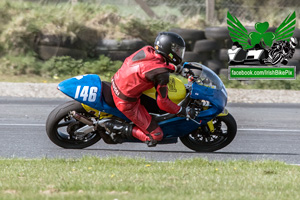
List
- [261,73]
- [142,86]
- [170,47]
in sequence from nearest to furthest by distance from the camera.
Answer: [170,47] → [142,86] → [261,73]

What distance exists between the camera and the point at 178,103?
7.36m

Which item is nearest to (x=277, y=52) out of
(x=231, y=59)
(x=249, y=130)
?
(x=231, y=59)

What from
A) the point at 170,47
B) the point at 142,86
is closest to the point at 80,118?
the point at 142,86

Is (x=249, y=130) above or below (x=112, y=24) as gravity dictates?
above

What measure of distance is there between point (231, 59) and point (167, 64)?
956 cm

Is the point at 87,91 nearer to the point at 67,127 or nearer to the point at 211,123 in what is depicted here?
the point at 67,127

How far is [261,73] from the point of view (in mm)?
16250

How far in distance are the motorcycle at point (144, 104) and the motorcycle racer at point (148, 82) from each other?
0.40ft

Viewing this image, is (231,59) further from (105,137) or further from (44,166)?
(44,166)

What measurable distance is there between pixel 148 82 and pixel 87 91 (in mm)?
750

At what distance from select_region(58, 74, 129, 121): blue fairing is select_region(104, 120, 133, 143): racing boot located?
0.16 meters

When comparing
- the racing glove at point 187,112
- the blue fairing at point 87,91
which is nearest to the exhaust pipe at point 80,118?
the blue fairing at point 87,91

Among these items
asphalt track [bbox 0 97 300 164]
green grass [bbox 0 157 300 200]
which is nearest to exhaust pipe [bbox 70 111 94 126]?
asphalt track [bbox 0 97 300 164]

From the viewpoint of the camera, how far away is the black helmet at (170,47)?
6867mm
